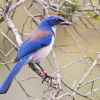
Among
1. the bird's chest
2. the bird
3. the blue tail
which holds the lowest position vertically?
the bird's chest

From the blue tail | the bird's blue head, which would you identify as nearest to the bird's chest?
the blue tail

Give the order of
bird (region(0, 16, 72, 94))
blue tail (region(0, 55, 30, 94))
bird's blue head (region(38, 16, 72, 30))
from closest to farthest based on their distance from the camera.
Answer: blue tail (region(0, 55, 30, 94))
bird (region(0, 16, 72, 94))
bird's blue head (region(38, 16, 72, 30))

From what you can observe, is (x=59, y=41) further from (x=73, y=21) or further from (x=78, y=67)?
(x=73, y=21)

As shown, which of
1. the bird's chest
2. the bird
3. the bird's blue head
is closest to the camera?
the bird

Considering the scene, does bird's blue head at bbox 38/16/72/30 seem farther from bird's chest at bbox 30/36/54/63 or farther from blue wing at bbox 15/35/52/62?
bird's chest at bbox 30/36/54/63

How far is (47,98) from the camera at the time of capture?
4.20 metres

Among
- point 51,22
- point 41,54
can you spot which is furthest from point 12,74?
point 51,22

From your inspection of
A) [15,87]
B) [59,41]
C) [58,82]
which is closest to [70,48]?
[59,41]

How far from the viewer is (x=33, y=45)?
16.9ft

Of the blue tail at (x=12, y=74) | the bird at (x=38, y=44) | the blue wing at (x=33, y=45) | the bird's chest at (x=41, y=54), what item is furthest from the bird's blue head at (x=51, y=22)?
the blue tail at (x=12, y=74)

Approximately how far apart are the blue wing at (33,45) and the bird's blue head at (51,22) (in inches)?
9.6

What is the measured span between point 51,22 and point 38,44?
18.0 inches

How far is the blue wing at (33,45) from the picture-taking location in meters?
4.90

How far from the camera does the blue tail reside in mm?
4270
